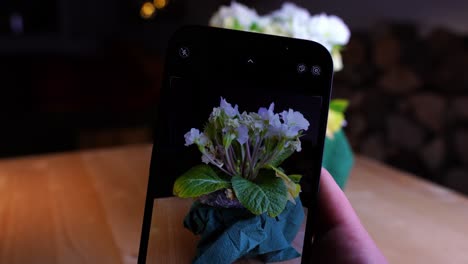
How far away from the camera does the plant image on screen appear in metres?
0.28

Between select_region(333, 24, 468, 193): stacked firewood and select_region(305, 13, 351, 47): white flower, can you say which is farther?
select_region(333, 24, 468, 193): stacked firewood

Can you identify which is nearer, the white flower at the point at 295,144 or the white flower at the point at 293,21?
the white flower at the point at 295,144

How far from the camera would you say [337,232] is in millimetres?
307

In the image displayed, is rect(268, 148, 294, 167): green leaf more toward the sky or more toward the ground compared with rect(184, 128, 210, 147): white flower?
more toward the ground

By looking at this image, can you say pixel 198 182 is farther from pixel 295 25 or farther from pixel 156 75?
pixel 156 75

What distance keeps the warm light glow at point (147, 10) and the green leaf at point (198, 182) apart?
106 inches

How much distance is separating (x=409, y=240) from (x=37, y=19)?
12.7 ft

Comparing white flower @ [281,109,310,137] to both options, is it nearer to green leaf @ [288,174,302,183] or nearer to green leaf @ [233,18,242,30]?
green leaf @ [288,174,302,183]

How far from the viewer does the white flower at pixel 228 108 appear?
0.29 m

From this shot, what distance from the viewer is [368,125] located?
156 cm

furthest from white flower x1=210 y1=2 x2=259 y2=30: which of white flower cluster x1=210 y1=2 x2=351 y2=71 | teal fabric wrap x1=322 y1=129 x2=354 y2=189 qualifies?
teal fabric wrap x1=322 y1=129 x2=354 y2=189

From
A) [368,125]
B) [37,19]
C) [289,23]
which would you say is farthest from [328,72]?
[37,19]

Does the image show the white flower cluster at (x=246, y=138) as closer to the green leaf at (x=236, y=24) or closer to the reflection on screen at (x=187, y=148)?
the reflection on screen at (x=187, y=148)

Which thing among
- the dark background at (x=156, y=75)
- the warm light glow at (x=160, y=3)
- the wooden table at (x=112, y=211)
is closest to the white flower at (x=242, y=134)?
the wooden table at (x=112, y=211)
